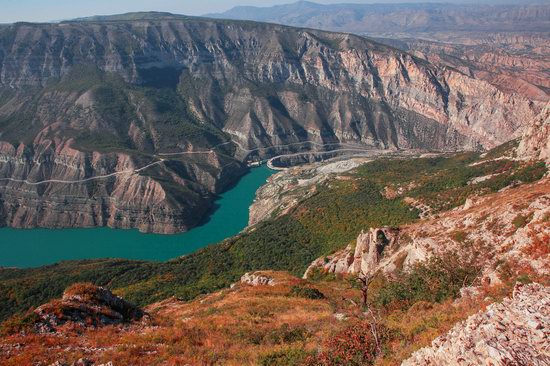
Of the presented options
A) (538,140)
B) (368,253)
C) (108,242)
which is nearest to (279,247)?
(368,253)

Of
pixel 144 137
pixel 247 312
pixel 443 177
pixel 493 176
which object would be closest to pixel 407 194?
pixel 443 177

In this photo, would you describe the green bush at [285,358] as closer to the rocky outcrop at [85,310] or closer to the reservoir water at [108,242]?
the rocky outcrop at [85,310]

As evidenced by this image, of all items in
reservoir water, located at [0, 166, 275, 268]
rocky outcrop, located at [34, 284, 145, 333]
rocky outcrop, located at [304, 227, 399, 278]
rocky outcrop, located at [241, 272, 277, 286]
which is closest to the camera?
rocky outcrop, located at [34, 284, 145, 333]

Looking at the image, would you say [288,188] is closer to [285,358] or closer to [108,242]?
[108,242]

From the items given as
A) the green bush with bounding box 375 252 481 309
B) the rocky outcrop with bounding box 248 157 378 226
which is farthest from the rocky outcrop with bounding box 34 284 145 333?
the rocky outcrop with bounding box 248 157 378 226

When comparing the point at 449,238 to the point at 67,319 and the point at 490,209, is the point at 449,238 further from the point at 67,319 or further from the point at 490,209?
the point at 67,319

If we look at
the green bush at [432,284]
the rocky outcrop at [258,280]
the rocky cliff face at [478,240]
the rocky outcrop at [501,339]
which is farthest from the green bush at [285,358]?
the rocky outcrop at [258,280]

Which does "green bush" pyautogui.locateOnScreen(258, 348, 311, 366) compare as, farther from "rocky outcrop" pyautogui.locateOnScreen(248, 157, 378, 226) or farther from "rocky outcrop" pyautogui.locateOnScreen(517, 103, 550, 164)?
"rocky outcrop" pyautogui.locateOnScreen(248, 157, 378, 226)
